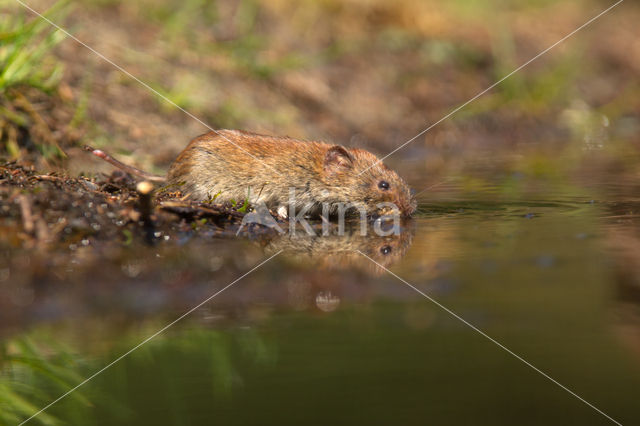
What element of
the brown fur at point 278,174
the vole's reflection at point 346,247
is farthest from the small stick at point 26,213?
the brown fur at point 278,174

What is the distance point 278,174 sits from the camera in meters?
6.56

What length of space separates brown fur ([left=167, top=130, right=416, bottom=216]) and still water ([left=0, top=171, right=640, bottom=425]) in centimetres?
109

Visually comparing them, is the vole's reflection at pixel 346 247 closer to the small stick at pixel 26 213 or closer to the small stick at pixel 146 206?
the small stick at pixel 146 206

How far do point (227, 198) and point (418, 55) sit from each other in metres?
7.67

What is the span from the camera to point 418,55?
1334 centimetres

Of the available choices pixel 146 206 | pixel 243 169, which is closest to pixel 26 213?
pixel 146 206

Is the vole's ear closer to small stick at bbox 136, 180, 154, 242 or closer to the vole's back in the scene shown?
the vole's back

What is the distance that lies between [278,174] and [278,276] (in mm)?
2075

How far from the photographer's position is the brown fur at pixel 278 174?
6.41 meters

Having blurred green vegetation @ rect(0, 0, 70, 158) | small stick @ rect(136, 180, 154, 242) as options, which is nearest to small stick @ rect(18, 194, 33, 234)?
small stick @ rect(136, 180, 154, 242)

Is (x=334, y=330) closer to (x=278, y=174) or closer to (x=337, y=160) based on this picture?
(x=278, y=174)

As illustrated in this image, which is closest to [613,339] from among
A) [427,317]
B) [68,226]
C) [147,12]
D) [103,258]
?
[427,317]

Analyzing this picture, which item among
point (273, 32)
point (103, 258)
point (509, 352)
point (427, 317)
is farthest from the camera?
point (273, 32)

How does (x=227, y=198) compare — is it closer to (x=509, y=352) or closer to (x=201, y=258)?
(x=201, y=258)
